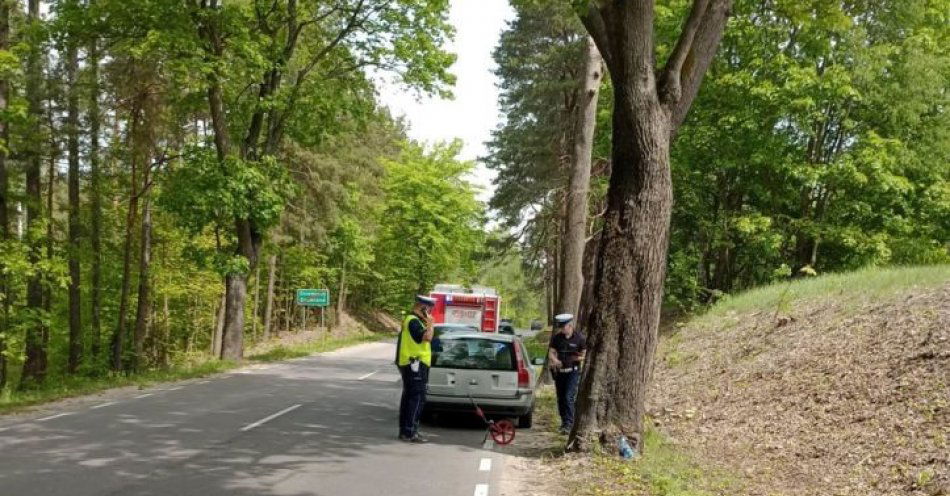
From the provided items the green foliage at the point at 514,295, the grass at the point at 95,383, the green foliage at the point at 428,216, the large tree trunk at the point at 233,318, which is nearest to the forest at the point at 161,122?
the large tree trunk at the point at 233,318

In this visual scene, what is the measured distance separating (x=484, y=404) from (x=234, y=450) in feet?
13.4

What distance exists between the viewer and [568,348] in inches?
452

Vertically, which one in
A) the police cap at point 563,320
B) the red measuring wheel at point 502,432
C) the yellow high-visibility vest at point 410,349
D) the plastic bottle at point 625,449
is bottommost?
the red measuring wheel at point 502,432

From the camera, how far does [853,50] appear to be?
23.5 m

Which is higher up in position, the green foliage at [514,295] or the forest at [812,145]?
the forest at [812,145]

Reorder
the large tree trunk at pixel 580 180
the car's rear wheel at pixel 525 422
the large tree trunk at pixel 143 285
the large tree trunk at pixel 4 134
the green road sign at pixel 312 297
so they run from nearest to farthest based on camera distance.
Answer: the car's rear wheel at pixel 525 422
the large tree trunk at pixel 580 180
the large tree trunk at pixel 4 134
the large tree trunk at pixel 143 285
the green road sign at pixel 312 297

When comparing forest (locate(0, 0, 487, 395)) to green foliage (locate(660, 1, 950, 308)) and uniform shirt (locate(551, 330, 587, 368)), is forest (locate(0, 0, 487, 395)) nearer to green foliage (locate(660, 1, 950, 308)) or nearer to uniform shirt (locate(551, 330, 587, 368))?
green foliage (locate(660, 1, 950, 308))

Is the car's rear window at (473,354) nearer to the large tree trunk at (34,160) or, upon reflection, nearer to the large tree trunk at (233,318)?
the large tree trunk at (233,318)

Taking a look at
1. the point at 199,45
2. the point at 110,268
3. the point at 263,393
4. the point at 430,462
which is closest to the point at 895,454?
the point at 430,462

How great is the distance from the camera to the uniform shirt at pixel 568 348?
37.5 feet

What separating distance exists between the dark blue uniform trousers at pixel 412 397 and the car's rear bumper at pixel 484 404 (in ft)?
4.38

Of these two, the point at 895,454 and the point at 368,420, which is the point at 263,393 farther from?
the point at 895,454

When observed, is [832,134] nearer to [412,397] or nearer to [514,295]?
[412,397]

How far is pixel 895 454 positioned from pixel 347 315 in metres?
51.9
